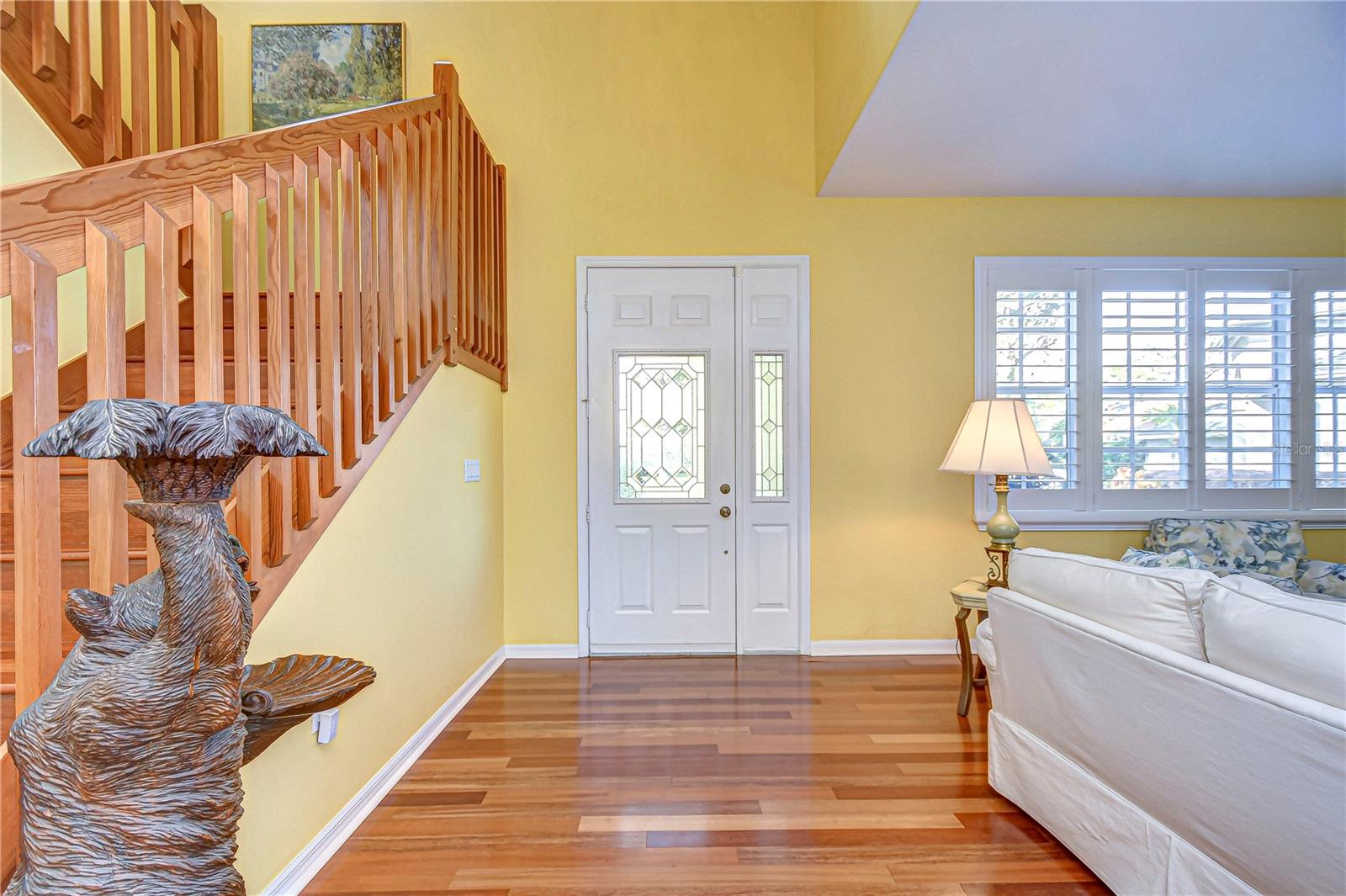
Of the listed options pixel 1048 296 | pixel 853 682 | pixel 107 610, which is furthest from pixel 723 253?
pixel 107 610

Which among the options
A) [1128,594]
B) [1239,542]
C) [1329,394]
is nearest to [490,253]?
[1128,594]

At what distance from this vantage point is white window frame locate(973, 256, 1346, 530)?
376 cm

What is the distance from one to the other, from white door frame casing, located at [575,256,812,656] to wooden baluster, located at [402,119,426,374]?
4.69 feet

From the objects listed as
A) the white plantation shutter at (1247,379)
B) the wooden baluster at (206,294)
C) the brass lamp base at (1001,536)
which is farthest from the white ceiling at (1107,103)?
the wooden baluster at (206,294)

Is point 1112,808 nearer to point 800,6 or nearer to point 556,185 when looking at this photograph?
point 556,185

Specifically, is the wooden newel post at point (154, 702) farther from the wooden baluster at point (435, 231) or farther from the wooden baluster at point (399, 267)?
the wooden baluster at point (435, 231)

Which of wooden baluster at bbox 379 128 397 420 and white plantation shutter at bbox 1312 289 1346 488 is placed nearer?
wooden baluster at bbox 379 128 397 420

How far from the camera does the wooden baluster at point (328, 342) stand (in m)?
1.83

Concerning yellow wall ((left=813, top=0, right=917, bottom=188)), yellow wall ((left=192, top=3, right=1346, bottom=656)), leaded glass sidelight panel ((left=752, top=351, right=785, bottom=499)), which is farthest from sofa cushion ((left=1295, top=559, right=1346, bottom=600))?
yellow wall ((left=813, top=0, right=917, bottom=188))

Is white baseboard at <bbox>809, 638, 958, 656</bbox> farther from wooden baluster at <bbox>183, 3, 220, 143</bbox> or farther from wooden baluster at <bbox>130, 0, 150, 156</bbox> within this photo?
wooden baluster at <bbox>183, 3, 220, 143</bbox>

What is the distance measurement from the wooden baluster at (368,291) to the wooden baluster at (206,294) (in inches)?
25.1

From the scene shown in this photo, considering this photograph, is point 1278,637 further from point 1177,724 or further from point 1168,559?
point 1168,559

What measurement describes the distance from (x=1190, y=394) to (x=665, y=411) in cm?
319

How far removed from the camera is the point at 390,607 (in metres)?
2.30
